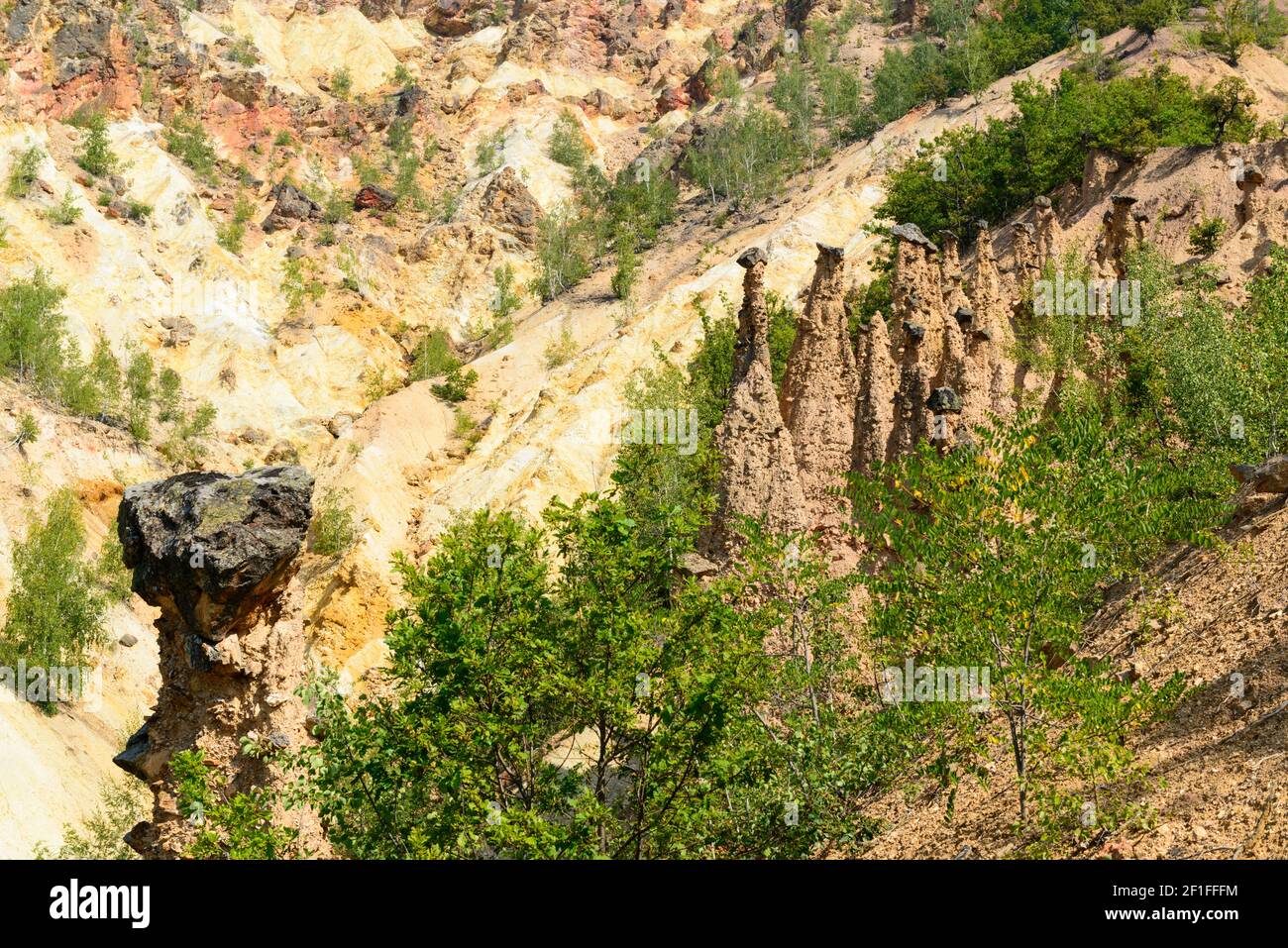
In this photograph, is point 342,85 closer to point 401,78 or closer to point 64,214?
point 401,78

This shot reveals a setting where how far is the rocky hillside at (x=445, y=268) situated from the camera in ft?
100

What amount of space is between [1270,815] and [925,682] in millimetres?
5604

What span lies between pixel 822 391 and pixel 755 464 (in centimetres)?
487

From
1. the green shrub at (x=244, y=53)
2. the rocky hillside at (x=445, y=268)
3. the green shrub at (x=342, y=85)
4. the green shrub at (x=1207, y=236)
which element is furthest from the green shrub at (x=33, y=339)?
the green shrub at (x=342, y=85)

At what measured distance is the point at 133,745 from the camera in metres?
18.5

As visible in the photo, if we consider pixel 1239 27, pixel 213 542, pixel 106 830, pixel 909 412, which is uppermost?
pixel 1239 27

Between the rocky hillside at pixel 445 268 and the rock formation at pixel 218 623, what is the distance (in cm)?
18

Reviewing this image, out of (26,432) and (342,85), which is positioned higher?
(342,85)

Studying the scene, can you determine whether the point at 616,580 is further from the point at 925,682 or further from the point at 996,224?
the point at 996,224

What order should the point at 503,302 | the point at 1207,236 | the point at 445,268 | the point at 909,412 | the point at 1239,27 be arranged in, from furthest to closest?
the point at 445,268, the point at 503,302, the point at 1239,27, the point at 1207,236, the point at 909,412

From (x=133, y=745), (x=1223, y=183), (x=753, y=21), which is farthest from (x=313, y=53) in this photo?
(x=133, y=745)

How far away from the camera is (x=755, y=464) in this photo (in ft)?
89.4

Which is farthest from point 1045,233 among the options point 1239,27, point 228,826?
point 228,826

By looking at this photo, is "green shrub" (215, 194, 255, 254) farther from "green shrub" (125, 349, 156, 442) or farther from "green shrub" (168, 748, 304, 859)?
"green shrub" (168, 748, 304, 859)
